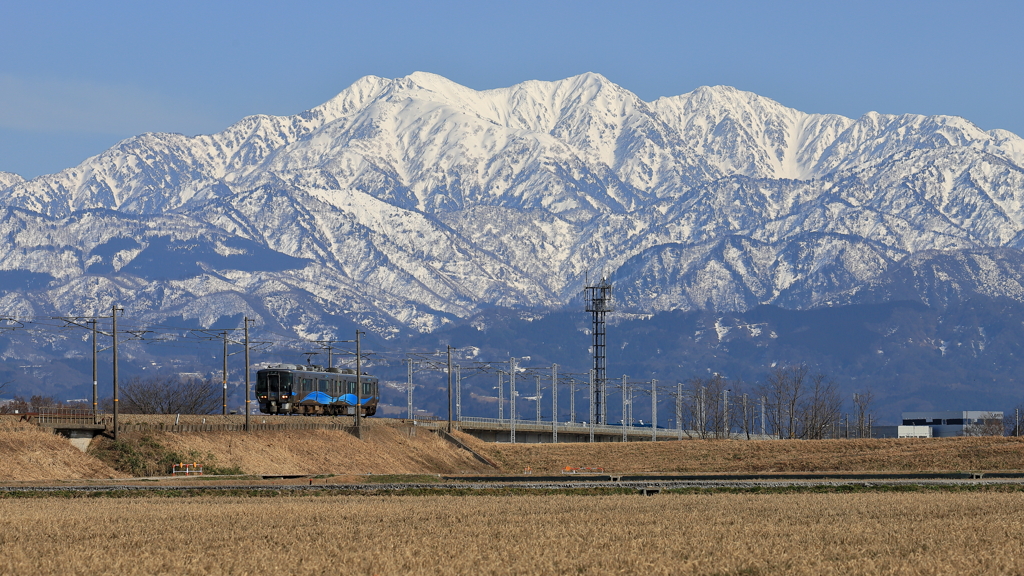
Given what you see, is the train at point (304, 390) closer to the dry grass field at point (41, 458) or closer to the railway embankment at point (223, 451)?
the railway embankment at point (223, 451)

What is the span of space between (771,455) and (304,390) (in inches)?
1661

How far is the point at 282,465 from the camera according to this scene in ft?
314

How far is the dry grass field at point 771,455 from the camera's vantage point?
319ft

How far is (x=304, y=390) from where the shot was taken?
122 meters

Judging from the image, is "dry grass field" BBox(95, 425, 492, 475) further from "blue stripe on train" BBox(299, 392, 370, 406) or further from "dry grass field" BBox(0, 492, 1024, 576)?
"dry grass field" BBox(0, 492, 1024, 576)

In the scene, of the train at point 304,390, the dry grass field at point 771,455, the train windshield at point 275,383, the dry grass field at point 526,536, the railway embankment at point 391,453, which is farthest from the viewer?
the train at point 304,390

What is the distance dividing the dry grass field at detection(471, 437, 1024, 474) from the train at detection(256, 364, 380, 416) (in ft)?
45.2

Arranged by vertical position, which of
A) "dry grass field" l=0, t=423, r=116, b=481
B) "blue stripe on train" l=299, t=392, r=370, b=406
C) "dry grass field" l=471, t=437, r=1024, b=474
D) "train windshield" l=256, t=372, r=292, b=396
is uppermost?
"train windshield" l=256, t=372, r=292, b=396

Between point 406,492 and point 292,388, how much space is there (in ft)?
177

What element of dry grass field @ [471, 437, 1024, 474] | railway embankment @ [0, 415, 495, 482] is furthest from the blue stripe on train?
dry grass field @ [471, 437, 1024, 474]

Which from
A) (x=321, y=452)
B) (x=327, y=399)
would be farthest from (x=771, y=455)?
(x=327, y=399)

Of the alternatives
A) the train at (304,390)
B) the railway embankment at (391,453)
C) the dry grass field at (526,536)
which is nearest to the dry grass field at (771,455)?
the railway embankment at (391,453)

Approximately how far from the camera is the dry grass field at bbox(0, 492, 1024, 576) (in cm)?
3553

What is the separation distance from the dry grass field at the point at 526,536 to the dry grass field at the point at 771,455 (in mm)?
39434
